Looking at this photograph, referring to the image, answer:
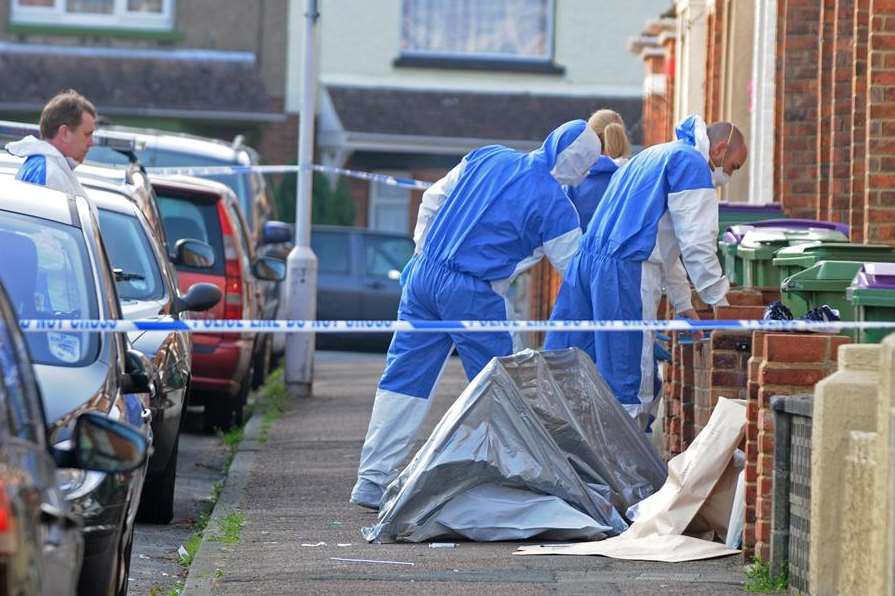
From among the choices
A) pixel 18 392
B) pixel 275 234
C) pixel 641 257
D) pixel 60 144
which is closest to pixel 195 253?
pixel 60 144

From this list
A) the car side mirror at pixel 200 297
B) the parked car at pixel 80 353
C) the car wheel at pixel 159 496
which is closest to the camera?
the parked car at pixel 80 353

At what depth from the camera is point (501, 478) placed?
27.1 feet

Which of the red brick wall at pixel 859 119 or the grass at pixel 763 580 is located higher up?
the red brick wall at pixel 859 119

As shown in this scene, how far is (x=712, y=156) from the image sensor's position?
10.2m

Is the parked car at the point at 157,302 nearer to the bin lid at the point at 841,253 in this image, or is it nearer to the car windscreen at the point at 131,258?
the car windscreen at the point at 131,258

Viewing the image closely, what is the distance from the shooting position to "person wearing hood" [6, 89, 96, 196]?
928 centimetres

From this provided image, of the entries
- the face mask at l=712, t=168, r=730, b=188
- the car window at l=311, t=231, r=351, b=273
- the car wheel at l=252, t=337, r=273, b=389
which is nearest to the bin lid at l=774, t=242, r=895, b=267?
the face mask at l=712, t=168, r=730, b=188

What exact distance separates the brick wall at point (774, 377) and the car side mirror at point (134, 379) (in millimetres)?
2168

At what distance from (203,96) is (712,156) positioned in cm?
2009

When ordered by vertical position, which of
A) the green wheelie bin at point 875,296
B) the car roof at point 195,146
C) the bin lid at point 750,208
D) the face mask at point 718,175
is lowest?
the green wheelie bin at point 875,296

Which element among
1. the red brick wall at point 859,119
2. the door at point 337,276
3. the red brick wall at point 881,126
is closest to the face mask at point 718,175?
the red brick wall at point 881,126

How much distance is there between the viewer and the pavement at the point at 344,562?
7.14 m

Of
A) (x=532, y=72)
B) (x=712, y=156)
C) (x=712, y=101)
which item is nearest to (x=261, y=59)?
(x=532, y=72)

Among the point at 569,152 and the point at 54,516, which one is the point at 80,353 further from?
the point at 569,152
